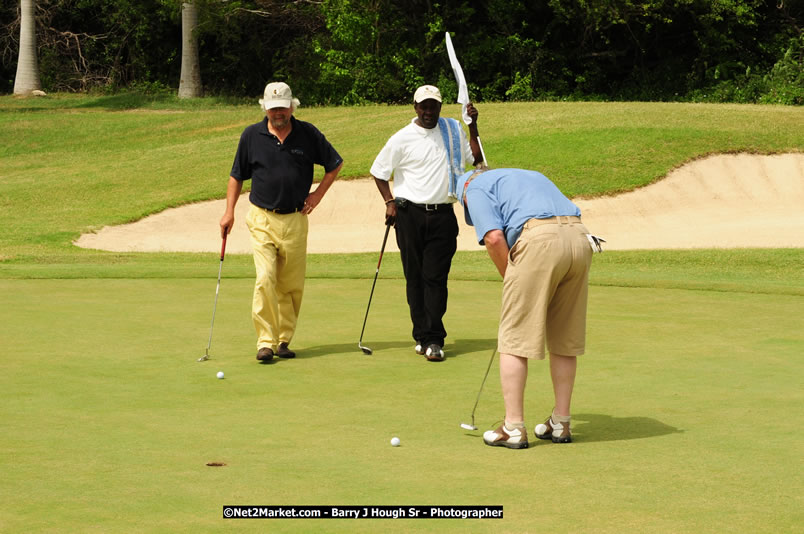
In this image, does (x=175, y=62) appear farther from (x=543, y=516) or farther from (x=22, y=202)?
(x=543, y=516)

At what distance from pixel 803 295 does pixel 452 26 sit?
33226 mm

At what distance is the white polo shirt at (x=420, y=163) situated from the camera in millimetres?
8867

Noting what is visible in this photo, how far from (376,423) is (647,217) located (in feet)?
55.8

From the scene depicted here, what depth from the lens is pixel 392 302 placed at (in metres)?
11.0

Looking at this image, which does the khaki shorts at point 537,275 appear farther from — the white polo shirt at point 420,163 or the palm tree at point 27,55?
the palm tree at point 27,55

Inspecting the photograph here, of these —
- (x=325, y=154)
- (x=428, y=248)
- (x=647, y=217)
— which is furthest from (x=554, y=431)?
(x=647, y=217)

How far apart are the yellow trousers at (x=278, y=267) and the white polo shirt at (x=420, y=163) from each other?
87 cm

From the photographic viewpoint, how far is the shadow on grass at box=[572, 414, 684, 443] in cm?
584

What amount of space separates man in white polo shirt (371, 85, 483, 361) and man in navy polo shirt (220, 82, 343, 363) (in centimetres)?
65

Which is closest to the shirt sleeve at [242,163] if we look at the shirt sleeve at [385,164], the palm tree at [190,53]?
the shirt sleeve at [385,164]

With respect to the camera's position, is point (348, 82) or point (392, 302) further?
point (348, 82)

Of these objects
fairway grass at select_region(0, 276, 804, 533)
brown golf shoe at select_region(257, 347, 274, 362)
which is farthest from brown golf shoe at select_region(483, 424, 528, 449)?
brown golf shoe at select_region(257, 347, 274, 362)

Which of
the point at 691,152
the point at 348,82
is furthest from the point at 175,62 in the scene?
the point at 691,152

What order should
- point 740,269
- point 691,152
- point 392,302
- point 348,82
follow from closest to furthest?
point 392,302, point 740,269, point 691,152, point 348,82
